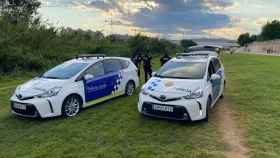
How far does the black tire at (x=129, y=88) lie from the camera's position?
10.1m

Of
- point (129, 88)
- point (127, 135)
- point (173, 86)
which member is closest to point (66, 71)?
point (129, 88)

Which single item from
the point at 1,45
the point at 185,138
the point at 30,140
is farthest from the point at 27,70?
the point at 185,138

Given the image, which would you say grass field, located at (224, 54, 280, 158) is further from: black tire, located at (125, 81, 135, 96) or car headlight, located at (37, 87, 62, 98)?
car headlight, located at (37, 87, 62, 98)

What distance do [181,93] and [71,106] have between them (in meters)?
2.95

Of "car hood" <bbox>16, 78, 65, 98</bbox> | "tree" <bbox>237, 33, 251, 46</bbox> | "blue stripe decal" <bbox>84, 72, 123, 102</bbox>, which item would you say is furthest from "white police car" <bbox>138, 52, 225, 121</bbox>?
"tree" <bbox>237, 33, 251, 46</bbox>

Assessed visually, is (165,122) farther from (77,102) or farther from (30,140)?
(30,140)

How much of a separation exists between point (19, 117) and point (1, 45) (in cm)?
1197

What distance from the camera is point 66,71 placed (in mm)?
8266

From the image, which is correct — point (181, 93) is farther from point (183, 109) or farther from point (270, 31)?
point (270, 31)

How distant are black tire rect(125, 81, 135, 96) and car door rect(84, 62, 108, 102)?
4.36ft

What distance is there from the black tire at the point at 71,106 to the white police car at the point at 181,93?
179 cm

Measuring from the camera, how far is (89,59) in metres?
9.15

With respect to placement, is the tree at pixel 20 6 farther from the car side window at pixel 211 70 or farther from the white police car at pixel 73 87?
the car side window at pixel 211 70

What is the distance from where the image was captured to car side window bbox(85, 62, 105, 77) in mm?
8395
